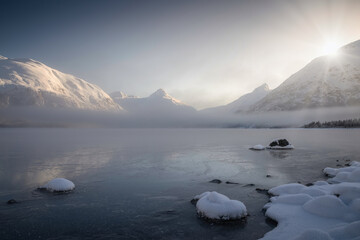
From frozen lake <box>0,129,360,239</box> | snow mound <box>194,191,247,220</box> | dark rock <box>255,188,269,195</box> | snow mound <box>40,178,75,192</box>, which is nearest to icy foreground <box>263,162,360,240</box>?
frozen lake <box>0,129,360,239</box>

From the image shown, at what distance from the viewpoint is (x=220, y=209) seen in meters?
15.0

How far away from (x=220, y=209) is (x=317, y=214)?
20.4 feet

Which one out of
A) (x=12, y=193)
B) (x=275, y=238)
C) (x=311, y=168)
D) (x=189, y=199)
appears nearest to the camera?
(x=275, y=238)

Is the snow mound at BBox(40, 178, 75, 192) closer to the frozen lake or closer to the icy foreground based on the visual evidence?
the frozen lake

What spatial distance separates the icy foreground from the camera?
10.8m

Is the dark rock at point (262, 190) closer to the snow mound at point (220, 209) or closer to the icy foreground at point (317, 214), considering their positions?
the icy foreground at point (317, 214)

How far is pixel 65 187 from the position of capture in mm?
21703

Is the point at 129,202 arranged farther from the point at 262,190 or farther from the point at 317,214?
the point at 317,214

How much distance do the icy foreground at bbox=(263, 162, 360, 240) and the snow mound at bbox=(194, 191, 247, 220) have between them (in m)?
2.27

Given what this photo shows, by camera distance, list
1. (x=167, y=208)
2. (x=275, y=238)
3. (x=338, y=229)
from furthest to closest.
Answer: (x=167, y=208) < (x=275, y=238) < (x=338, y=229)

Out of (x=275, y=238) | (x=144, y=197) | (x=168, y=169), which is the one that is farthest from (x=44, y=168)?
(x=275, y=238)

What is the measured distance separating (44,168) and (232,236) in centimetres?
3113

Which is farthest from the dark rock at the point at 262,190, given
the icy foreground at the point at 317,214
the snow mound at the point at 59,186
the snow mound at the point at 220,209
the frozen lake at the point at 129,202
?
the snow mound at the point at 59,186

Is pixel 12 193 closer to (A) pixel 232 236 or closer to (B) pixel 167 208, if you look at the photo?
(B) pixel 167 208
